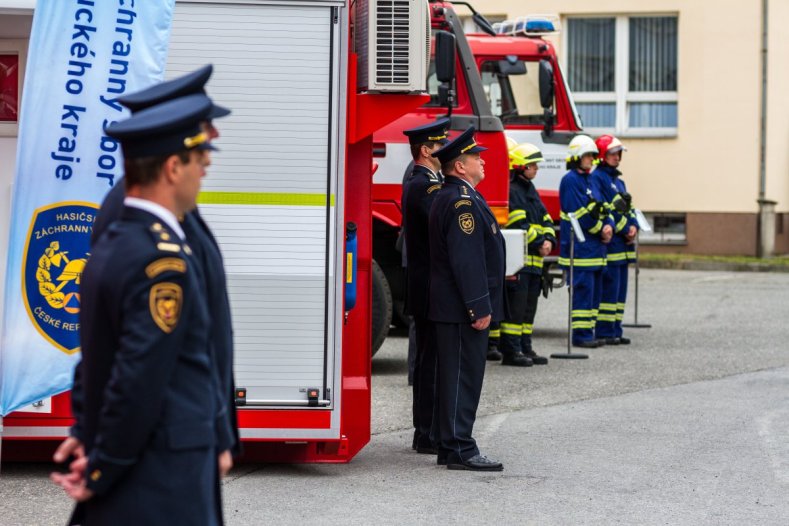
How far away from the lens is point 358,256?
25.7 feet

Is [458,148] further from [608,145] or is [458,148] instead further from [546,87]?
[546,87]

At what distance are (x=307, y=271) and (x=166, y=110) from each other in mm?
3786

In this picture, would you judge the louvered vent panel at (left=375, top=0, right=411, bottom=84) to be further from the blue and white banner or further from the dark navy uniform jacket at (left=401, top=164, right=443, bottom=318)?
the blue and white banner

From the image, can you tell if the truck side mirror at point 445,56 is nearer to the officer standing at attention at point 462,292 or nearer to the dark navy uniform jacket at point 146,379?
the officer standing at attention at point 462,292

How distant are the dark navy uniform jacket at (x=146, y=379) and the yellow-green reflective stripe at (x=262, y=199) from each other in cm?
366

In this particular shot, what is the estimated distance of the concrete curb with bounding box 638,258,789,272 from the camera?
2330 centimetres

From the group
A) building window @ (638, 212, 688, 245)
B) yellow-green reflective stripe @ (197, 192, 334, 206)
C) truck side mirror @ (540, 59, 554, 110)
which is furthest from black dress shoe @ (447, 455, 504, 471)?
building window @ (638, 212, 688, 245)

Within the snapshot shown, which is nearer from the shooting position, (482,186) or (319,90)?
(319,90)

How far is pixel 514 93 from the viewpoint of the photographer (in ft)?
47.8

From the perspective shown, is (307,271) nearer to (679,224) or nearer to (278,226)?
(278,226)

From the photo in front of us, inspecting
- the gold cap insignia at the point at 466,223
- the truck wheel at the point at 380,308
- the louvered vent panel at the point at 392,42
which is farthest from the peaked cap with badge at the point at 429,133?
the truck wheel at the point at 380,308

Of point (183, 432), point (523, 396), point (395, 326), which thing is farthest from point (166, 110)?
point (395, 326)

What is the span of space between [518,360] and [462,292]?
465 cm

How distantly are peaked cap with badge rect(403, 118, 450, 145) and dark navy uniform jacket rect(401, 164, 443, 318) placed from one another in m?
0.17
